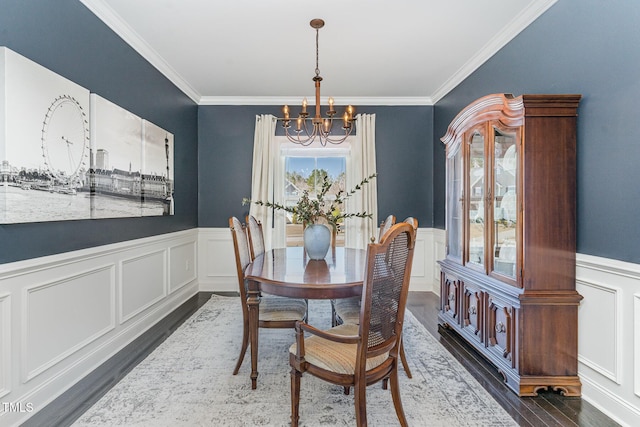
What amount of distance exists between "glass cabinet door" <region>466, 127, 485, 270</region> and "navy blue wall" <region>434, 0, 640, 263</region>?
0.56 meters

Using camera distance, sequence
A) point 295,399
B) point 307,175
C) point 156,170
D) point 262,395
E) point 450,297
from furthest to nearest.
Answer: point 307,175 → point 156,170 → point 450,297 → point 262,395 → point 295,399

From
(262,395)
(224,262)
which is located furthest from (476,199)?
(224,262)

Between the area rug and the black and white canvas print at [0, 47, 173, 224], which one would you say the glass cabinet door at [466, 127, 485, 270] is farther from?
the black and white canvas print at [0, 47, 173, 224]

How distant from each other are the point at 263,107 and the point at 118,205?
2.55 meters

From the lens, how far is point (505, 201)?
2361mm

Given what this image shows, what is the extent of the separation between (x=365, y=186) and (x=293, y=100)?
153 centimetres

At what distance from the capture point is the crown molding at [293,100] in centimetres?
461

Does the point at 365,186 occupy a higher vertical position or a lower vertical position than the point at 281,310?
higher

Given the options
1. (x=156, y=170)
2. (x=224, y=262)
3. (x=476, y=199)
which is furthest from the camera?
(x=224, y=262)

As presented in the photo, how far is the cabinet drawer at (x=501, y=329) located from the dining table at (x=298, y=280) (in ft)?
3.16

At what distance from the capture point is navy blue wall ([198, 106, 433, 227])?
4695 mm

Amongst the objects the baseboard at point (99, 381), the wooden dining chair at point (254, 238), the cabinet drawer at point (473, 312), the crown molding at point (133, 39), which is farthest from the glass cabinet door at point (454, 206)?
the crown molding at point (133, 39)

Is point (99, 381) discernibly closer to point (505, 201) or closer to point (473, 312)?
point (473, 312)

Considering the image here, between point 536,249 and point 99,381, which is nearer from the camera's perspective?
point 536,249
